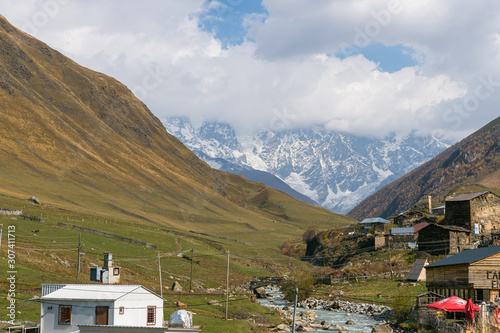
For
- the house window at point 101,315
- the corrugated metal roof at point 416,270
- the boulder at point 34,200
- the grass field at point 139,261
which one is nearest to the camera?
the house window at point 101,315

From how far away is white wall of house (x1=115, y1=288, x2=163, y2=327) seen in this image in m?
50.3

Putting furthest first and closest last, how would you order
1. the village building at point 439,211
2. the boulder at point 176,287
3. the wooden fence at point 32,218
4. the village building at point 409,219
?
the village building at point 439,211
the village building at point 409,219
the wooden fence at point 32,218
the boulder at point 176,287

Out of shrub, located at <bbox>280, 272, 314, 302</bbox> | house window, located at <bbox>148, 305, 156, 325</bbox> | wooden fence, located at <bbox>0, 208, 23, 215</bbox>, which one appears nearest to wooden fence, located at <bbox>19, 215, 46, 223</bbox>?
wooden fence, located at <bbox>0, 208, 23, 215</bbox>

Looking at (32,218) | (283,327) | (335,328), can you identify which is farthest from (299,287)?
(32,218)

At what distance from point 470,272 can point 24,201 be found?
127256 millimetres

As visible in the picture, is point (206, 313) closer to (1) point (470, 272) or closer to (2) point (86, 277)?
(2) point (86, 277)

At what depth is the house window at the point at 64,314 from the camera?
167 feet

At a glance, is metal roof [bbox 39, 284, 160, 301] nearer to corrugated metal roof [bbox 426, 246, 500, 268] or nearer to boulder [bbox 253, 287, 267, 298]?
corrugated metal roof [bbox 426, 246, 500, 268]

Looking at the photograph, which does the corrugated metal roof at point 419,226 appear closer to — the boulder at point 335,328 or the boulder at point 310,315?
the boulder at point 310,315

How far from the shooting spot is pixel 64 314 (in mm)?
51000

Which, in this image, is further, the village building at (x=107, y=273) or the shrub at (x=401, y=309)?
the village building at (x=107, y=273)

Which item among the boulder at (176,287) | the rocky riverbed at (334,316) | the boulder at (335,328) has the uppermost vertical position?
the boulder at (176,287)

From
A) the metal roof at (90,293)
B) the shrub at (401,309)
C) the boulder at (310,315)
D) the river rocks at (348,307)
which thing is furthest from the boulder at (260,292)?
the metal roof at (90,293)

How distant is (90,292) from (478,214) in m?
98.3
